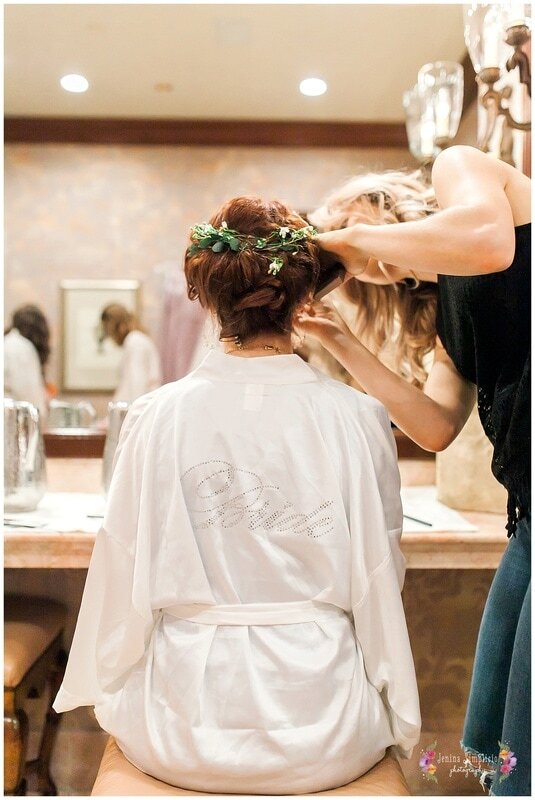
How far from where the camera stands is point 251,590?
42.7 inches

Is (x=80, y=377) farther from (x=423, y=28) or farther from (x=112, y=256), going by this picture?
(x=423, y=28)

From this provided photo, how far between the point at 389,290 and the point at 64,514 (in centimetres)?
94

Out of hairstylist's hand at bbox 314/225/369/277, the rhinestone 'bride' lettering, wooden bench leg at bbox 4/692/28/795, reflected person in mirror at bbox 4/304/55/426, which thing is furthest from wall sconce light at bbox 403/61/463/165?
reflected person in mirror at bbox 4/304/55/426

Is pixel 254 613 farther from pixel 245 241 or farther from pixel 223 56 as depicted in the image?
pixel 223 56

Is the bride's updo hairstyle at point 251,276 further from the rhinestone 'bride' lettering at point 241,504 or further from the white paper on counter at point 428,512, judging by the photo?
the white paper on counter at point 428,512

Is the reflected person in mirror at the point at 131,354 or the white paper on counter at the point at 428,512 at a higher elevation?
the reflected person in mirror at the point at 131,354

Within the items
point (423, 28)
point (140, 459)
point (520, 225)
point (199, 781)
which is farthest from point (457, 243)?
point (423, 28)

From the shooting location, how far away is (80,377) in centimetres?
537

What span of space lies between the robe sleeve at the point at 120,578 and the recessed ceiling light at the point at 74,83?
3.98 metres

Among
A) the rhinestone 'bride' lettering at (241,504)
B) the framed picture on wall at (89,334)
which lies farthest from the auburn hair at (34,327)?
the rhinestone 'bride' lettering at (241,504)

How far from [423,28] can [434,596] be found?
9.88ft

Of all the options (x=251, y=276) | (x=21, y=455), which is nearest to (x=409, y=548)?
(x=251, y=276)

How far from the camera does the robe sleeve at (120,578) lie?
1.13 metres

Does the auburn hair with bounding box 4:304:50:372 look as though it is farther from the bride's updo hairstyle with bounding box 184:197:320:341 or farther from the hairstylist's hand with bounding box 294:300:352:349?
the bride's updo hairstyle with bounding box 184:197:320:341
